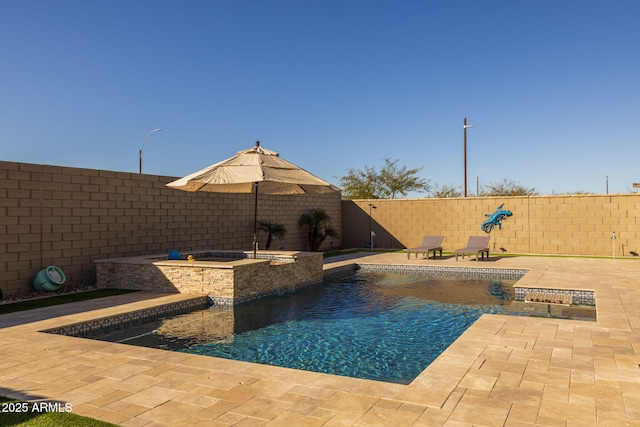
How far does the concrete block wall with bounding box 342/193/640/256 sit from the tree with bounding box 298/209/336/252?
9.50ft

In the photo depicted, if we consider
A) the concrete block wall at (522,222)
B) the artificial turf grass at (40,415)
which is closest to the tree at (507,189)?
the concrete block wall at (522,222)

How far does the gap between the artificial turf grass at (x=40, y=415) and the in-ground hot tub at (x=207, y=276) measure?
529cm

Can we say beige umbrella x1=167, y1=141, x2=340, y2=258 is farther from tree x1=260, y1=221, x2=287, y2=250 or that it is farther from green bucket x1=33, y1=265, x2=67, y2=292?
tree x1=260, y1=221, x2=287, y2=250

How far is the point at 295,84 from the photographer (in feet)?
72.0

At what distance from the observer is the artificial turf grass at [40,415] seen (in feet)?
10.9

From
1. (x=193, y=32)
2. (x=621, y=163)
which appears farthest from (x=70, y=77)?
(x=621, y=163)

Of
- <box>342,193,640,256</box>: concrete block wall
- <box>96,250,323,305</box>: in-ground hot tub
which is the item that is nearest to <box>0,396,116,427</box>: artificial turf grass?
<box>96,250,323,305</box>: in-ground hot tub

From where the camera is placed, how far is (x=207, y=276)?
930 centimetres

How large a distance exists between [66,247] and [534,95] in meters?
20.2

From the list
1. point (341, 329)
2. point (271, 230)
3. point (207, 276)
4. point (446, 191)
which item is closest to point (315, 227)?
point (271, 230)

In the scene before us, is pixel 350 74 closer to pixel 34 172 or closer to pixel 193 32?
pixel 193 32

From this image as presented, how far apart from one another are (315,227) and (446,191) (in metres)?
23.3

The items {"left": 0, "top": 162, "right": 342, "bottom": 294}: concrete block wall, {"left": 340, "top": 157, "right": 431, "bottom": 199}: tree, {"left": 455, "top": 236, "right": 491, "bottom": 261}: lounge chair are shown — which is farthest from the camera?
{"left": 340, "top": 157, "right": 431, "bottom": 199}: tree

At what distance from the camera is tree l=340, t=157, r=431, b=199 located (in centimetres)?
4122
